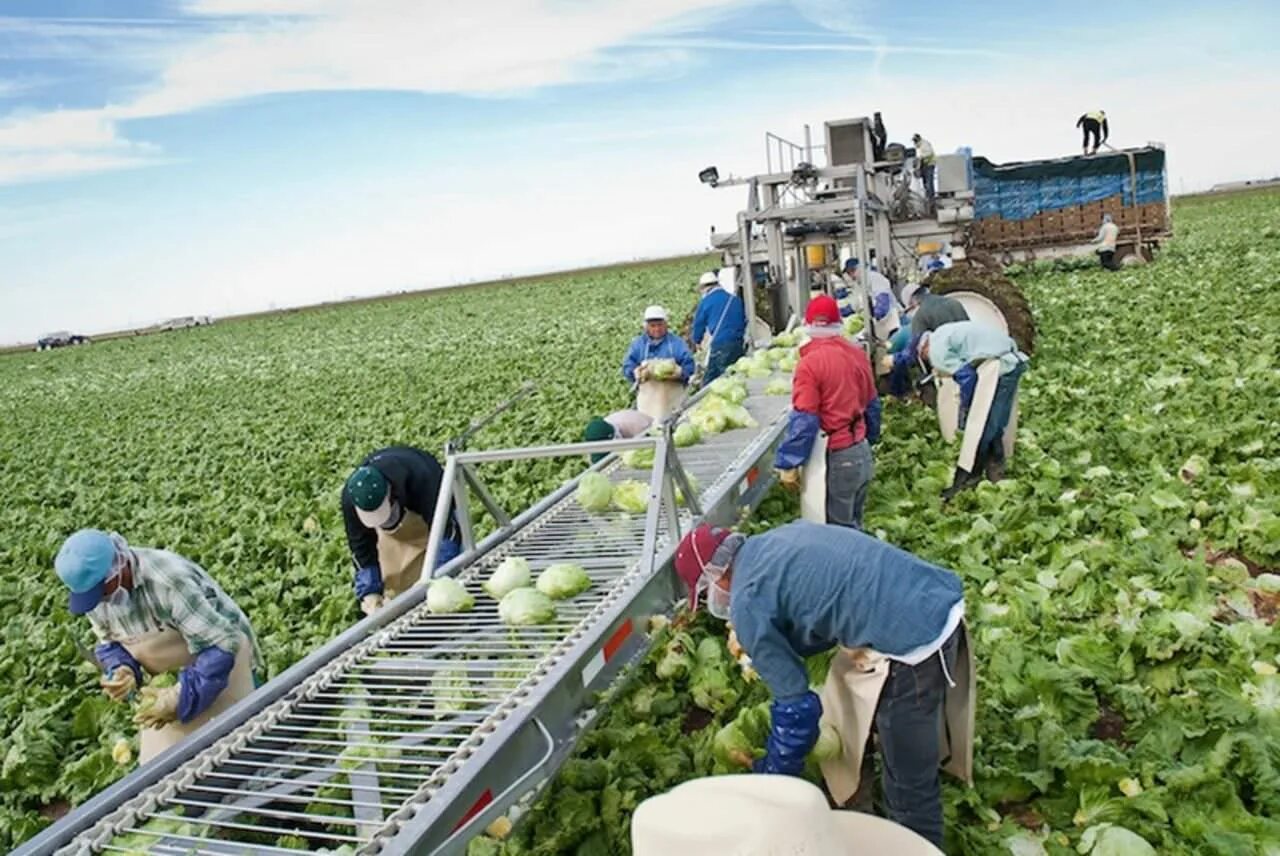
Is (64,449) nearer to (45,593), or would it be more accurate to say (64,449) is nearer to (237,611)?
(45,593)

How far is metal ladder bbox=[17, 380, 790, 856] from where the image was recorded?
259cm

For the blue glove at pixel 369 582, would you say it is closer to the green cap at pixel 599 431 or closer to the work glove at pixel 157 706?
the work glove at pixel 157 706

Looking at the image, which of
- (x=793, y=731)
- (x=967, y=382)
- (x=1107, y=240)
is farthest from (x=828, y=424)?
(x=1107, y=240)

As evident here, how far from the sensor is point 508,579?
3.94 meters

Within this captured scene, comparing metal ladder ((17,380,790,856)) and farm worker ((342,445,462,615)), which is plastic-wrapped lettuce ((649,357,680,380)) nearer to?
farm worker ((342,445,462,615))

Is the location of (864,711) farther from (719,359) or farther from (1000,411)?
(719,359)

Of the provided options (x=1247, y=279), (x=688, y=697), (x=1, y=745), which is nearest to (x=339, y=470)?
(x=1, y=745)

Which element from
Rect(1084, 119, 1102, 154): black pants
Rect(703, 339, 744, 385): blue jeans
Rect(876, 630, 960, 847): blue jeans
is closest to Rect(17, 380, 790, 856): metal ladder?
Rect(876, 630, 960, 847): blue jeans

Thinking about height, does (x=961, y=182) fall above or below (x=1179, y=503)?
above

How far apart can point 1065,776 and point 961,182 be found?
13026 mm

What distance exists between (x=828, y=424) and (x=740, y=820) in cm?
405

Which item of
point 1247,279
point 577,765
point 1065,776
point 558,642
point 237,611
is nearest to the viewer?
point 558,642

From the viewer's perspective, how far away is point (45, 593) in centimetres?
868

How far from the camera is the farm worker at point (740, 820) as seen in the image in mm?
1849
